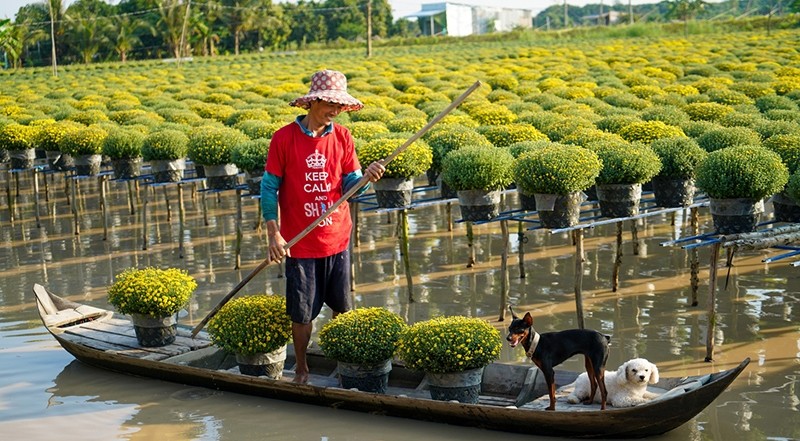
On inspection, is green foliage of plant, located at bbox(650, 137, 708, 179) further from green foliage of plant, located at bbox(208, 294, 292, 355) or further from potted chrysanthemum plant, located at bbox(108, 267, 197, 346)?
potted chrysanthemum plant, located at bbox(108, 267, 197, 346)

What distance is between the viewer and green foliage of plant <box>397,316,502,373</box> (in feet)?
27.7

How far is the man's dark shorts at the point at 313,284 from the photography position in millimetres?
9023

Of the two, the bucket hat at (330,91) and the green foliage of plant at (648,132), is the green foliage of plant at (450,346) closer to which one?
the bucket hat at (330,91)

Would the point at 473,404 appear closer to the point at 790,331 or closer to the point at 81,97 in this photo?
the point at 790,331

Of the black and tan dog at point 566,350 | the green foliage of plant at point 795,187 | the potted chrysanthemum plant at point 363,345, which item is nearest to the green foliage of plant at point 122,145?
the potted chrysanthemum plant at point 363,345

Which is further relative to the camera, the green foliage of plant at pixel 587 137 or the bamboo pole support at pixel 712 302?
the green foliage of plant at pixel 587 137

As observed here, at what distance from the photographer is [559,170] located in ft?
36.8

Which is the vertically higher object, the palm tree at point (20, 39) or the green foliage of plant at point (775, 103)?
the palm tree at point (20, 39)

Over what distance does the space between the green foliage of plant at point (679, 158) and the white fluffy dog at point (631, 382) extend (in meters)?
4.84

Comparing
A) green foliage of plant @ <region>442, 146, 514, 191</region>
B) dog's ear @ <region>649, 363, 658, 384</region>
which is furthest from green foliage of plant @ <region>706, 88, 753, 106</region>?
dog's ear @ <region>649, 363, 658, 384</region>

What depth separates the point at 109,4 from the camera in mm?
86000

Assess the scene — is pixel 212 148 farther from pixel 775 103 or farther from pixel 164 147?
pixel 775 103

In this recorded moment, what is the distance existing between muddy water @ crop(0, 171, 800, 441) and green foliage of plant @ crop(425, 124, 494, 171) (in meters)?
1.82

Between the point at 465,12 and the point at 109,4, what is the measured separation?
153 feet
